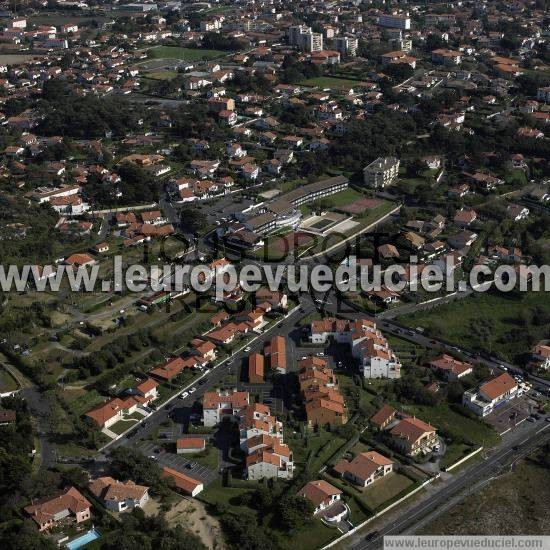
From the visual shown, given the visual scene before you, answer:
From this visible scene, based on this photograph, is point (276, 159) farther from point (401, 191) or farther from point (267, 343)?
point (267, 343)

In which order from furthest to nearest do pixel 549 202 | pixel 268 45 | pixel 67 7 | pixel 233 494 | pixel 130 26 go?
pixel 67 7
pixel 130 26
pixel 268 45
pixel 549 202
pixel 233 494

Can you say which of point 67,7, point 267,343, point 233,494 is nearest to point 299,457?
point 233,494

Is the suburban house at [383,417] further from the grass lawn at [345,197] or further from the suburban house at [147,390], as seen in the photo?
the grass lawn at [345,197]

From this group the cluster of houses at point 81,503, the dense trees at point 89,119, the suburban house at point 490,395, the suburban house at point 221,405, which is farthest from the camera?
the dense trees at point 89,119

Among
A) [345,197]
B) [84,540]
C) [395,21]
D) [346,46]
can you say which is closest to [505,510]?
[84,540]

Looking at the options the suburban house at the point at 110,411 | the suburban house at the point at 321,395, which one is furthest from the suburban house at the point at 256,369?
the suburban house at the point at 110,411

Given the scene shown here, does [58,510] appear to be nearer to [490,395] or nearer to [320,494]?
[320,494]

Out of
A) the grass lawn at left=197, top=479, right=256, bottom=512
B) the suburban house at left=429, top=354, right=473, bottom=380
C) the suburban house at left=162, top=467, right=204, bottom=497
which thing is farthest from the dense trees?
the grass lawn at left=197, top=479, right=256, bottom=512
